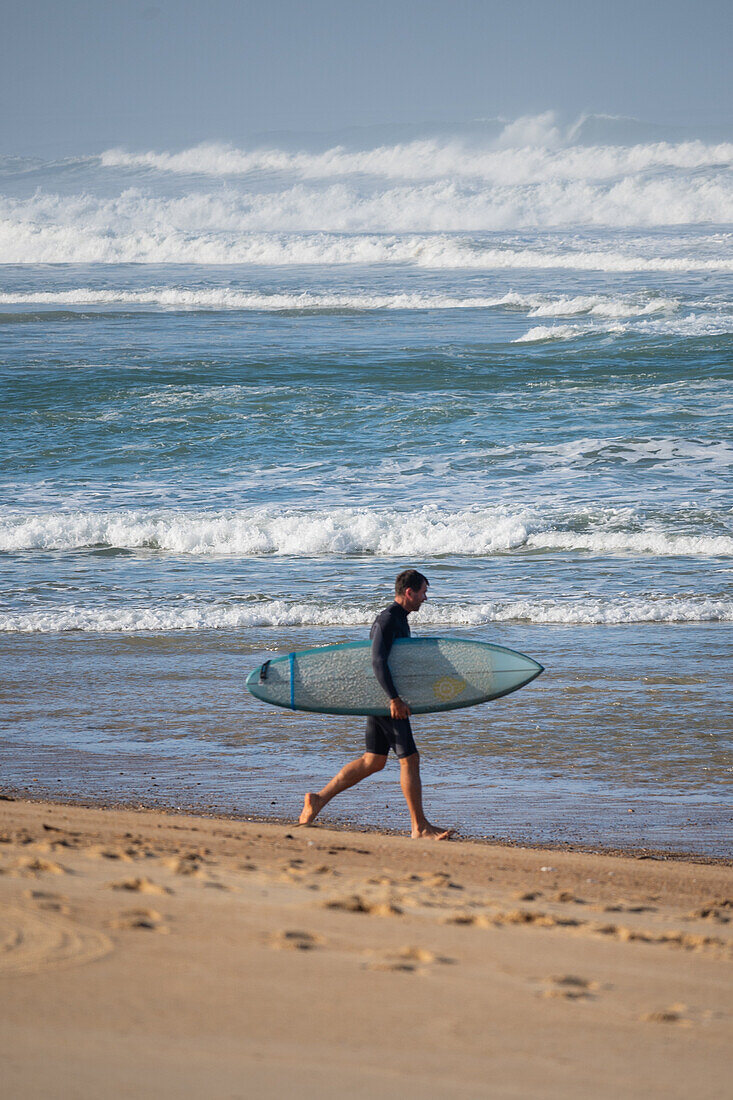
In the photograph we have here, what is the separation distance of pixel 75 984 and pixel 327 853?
6.59 ft

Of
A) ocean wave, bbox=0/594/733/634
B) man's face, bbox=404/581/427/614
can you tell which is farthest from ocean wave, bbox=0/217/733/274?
man's face, bbox=404/581/427/614

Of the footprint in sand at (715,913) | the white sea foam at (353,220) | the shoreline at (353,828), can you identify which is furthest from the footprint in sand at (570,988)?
the white sea foam at (353,220)

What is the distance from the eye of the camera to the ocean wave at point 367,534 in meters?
11.6

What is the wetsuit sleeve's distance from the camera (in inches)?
208

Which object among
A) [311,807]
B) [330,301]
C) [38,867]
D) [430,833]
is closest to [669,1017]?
[38,867]

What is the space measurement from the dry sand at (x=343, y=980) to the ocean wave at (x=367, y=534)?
24.6 ft

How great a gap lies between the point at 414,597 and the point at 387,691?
0.50m

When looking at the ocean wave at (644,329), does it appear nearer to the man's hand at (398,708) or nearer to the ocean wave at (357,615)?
the ocean wave at (357,615)

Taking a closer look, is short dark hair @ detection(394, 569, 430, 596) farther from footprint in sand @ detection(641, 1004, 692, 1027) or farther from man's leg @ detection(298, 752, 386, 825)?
footprint in sand @ detection(641, 1004, 692, 1027)

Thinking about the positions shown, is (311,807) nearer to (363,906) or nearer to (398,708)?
(398,708)

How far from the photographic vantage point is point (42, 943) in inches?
115

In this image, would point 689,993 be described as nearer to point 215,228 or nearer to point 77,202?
point 215,228

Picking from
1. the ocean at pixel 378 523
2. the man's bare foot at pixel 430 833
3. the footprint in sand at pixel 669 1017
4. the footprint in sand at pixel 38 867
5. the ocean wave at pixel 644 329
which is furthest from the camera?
the ocean wave at pixel 644 329

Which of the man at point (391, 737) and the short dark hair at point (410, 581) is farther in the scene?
the short dark hair at point (410, 581)
